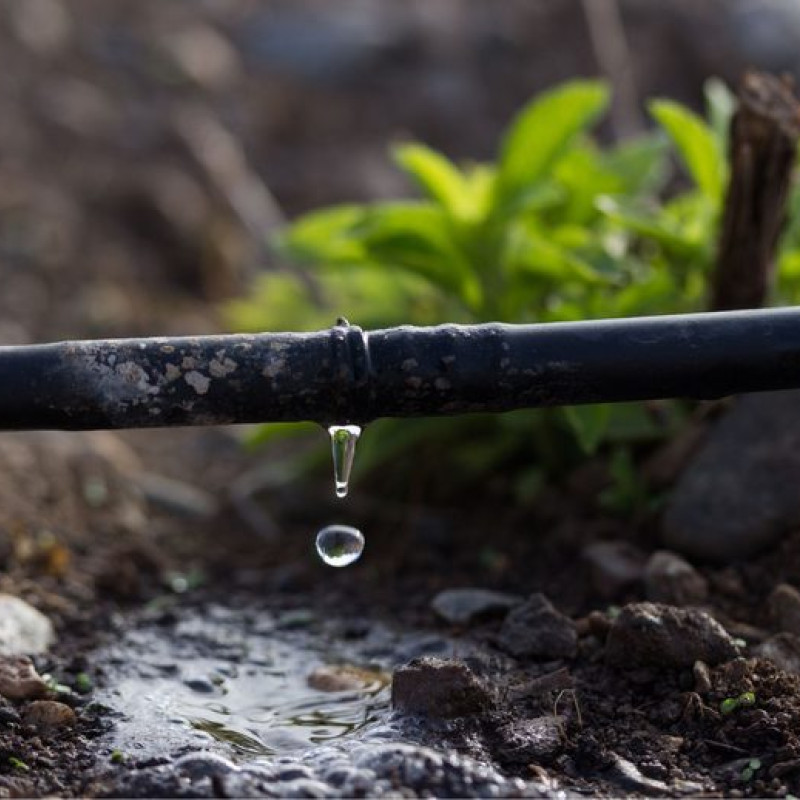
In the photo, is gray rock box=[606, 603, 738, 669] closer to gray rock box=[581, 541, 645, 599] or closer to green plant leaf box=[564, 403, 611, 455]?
gray rock box=[581, 541, 645, 599]

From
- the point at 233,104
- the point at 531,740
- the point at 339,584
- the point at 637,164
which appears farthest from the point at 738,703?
the point at 233,104

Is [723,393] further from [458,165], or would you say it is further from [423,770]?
[458,165]

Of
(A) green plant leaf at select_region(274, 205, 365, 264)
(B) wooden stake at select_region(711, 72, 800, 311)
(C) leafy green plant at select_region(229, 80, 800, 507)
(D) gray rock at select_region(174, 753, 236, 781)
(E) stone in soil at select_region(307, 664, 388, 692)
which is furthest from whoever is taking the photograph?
(A) green plant leaf at select_region(274, 205, 365, 264)

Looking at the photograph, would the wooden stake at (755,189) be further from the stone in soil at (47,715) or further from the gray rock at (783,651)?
the stone in soil at (47,715)

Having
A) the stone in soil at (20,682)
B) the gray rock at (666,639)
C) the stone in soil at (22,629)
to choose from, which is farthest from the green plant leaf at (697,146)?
the stone in soil at (20,682)

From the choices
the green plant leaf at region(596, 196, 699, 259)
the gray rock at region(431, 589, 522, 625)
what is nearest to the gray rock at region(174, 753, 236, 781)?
the gray rock at region(431, 589, 522, 625)
